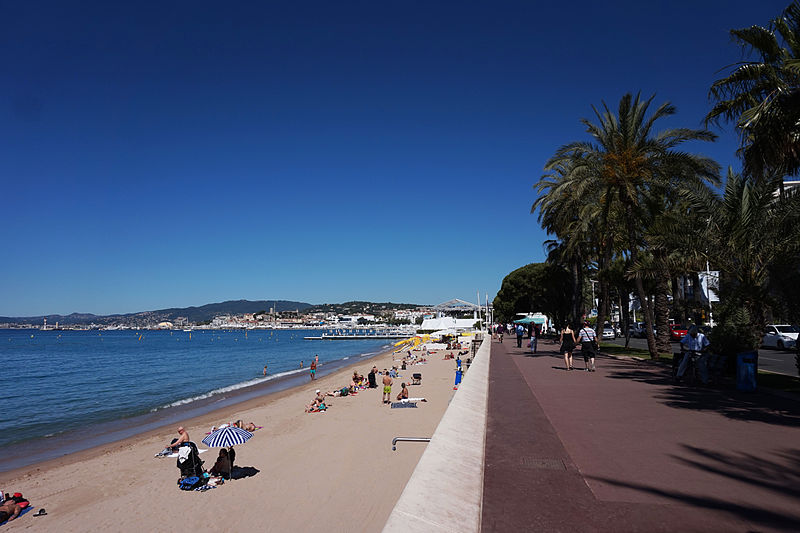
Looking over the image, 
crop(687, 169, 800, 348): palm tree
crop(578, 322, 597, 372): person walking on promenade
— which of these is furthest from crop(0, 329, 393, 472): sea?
crop(687, 169, 800, 348): palm tree

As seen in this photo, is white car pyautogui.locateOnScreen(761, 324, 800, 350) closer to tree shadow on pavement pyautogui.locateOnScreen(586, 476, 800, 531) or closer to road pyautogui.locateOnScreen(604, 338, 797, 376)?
road pyautogui.locateOnScreen(604, 338, 797, 376)

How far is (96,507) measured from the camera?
9.41 metres

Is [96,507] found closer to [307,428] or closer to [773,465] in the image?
[307,428]

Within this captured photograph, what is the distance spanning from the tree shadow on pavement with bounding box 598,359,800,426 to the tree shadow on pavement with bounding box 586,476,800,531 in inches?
160

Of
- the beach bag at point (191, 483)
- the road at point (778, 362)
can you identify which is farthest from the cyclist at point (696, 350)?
the beach bag at point (191, 483)

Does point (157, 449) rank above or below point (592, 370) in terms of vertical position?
below

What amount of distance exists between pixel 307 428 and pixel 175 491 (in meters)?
5.93

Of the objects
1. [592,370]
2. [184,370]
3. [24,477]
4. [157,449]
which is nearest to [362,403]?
[157,449]

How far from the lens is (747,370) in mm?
10258

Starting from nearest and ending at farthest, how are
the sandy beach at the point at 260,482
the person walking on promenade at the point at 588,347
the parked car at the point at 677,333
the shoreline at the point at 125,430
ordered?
1. the sandy beach at the point at 260,482
2. the shoreline at the point at 125,430
3. the person walking on promenade at the point at 588,347
4. the parked car at the point at 677,333

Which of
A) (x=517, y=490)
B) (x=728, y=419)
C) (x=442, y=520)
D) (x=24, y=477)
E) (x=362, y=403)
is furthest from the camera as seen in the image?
(x=362, y=403)

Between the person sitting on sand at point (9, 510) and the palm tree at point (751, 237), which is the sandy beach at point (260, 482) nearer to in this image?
the person sitting on sand at point (9, 510)

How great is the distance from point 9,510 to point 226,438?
3818 mm

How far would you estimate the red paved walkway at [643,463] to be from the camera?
12.7 ft
